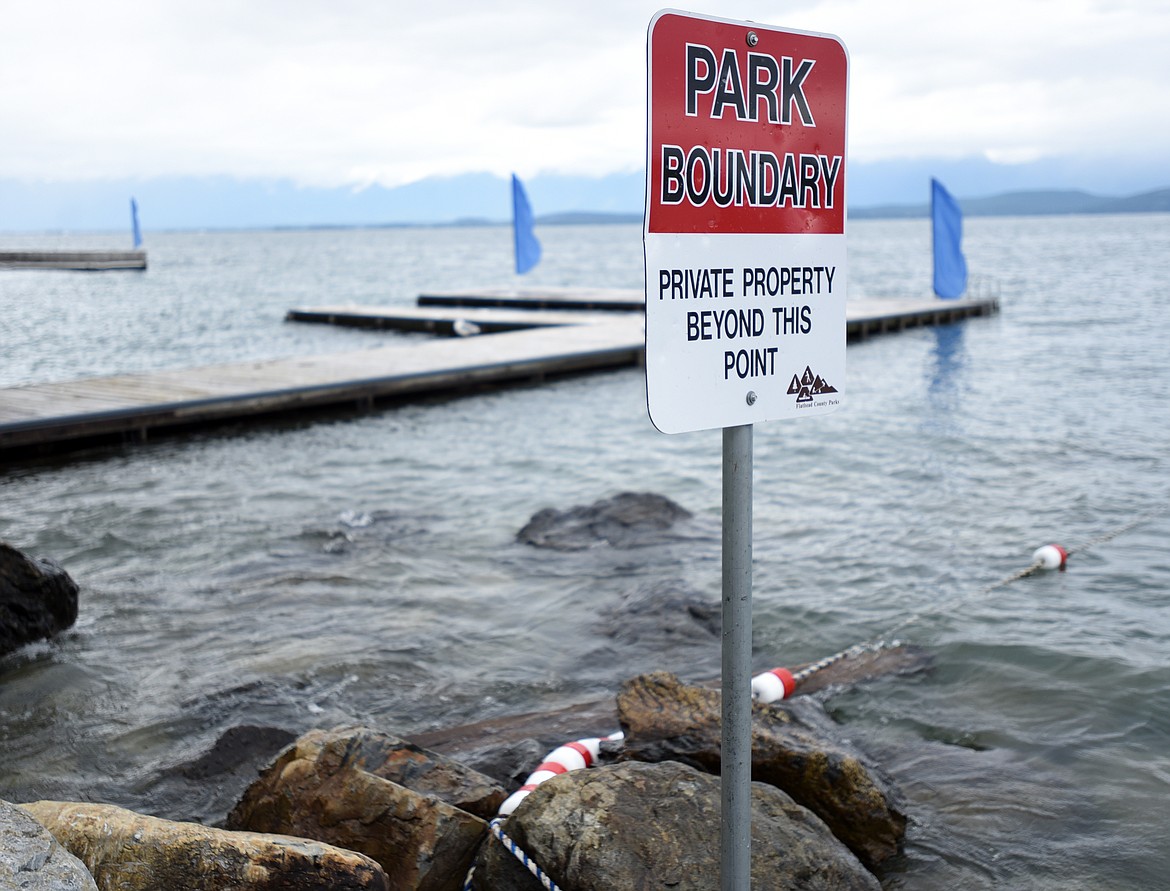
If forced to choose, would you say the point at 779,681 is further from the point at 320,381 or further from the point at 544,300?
the point at 544,300

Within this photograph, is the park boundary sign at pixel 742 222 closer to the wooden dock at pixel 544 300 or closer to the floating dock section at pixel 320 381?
the floating dock section at pixel 320 381

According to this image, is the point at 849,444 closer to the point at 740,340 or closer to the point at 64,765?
the point at 64,765

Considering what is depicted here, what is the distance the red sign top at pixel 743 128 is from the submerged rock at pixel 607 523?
22.7 feet

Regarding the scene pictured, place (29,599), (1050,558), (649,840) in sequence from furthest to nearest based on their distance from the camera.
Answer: (1050,558) → (29,599) → (649,840)

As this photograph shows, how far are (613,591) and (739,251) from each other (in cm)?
599

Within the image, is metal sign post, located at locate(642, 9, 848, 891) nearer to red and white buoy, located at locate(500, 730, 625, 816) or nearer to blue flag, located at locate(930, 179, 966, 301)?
red and white buoy, located at locate(500, 730, 625, 816)

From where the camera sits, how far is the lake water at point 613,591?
17.1 ft

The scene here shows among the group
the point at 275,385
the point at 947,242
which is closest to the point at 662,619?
the point at 275,385

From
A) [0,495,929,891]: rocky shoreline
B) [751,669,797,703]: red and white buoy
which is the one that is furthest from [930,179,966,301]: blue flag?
[0,495,929,891]: rocky shoreline

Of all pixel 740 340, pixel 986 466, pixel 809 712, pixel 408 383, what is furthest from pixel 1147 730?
pixel 408 383

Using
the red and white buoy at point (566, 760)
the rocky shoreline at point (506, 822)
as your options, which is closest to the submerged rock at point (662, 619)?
the rocky shoreline at point (506, 822)

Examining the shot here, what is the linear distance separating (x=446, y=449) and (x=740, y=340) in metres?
11.3

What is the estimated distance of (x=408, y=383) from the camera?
52.2 ft

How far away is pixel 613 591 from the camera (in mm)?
7922
